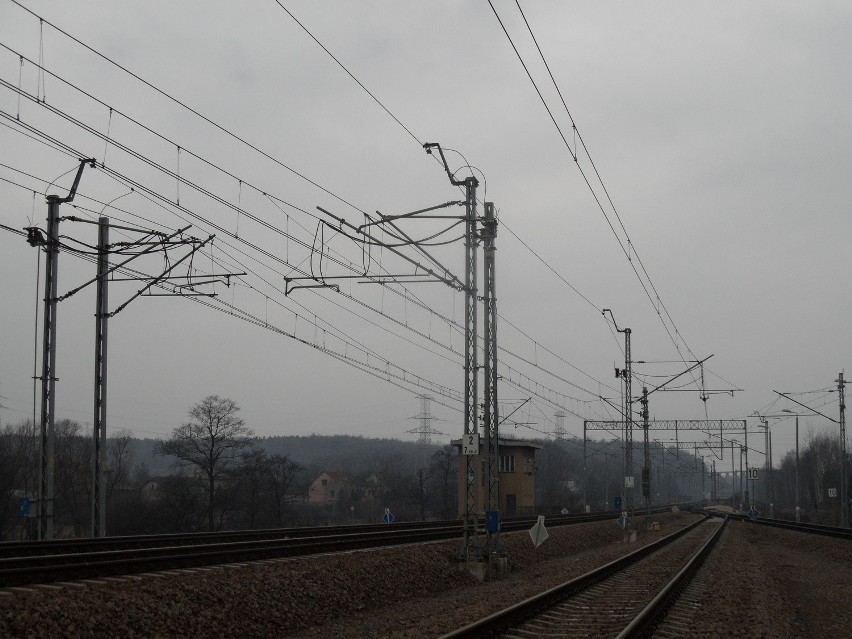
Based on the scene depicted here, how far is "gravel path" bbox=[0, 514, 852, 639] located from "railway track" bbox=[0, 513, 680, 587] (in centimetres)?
76

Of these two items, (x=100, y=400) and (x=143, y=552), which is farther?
(x=100, y=400)

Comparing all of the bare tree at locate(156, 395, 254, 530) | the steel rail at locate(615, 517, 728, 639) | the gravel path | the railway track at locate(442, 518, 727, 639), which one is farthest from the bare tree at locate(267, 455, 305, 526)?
the steel rail at locate(615, 517, 728, 639)

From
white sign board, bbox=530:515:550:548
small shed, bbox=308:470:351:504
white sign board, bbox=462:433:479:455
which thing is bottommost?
small shed, bbox=308:470:351:504

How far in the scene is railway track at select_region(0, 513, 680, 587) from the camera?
1521 centimetres

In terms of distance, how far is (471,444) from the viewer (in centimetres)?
2550

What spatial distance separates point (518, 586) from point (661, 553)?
1494 cm

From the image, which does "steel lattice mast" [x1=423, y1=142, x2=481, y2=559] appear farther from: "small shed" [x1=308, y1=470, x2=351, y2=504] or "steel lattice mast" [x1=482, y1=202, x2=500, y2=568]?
"small shed" [x1=308, y1=470, x2=351, y2=504]

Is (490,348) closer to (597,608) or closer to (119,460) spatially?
(597,608)

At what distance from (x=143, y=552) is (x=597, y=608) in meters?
9.59

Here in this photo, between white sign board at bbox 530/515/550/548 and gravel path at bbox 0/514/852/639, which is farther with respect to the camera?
white sign board at bbox 530/515/550/548

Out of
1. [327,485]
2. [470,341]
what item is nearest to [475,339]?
[470,341]

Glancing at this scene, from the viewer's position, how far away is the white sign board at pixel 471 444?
2539cm

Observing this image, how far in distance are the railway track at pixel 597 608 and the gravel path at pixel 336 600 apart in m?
0.83

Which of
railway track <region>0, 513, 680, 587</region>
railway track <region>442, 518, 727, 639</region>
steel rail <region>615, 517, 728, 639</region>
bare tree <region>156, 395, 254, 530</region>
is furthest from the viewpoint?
bare tree <region>156, 395, 254, 530</region>
